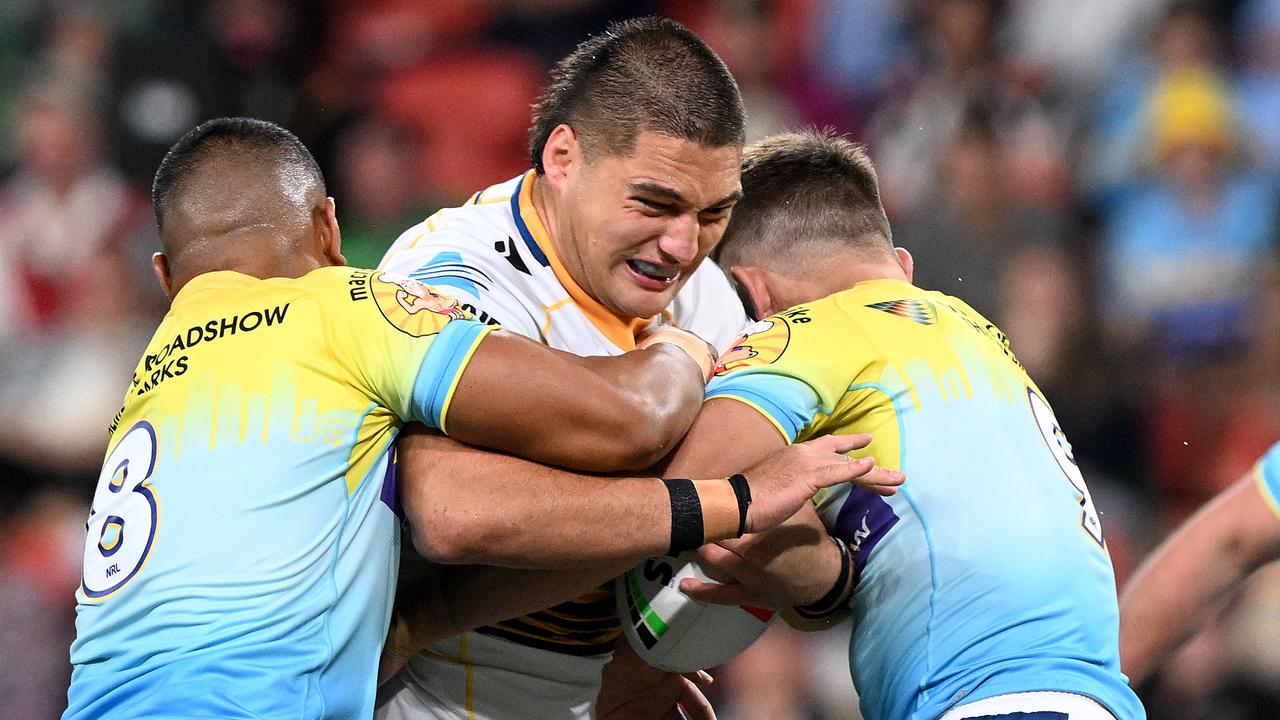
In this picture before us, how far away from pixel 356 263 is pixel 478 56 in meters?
1.81

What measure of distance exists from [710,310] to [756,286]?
367 mm

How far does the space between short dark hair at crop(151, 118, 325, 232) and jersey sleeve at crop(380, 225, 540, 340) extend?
1.12 ft

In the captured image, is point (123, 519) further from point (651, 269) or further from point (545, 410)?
point (651, 269)

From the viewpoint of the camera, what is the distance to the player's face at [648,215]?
13.4 feet

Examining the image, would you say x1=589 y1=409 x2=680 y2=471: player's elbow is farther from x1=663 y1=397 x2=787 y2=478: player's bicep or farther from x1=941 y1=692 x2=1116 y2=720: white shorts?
x1=941 y1=692 x2=1116 y2=720: white shorts

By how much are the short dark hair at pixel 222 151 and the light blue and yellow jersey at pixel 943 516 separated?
124cm

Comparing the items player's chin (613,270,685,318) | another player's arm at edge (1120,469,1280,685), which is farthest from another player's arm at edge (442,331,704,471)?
another player's arm at edge (1120,469,1280,685)

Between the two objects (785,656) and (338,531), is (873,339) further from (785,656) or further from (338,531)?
(785,656)

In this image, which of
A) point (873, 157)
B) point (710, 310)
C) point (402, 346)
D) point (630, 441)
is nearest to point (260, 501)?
point (402, 346)

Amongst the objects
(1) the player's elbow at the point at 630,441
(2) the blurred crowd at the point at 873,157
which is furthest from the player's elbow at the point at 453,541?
(2) the blurred crowd at the point at 873,157

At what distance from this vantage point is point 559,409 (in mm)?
3406

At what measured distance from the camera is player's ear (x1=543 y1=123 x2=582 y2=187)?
4.28 meters

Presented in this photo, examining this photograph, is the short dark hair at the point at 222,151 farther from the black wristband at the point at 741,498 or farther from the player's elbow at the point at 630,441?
the black wristband at the point at 741,498

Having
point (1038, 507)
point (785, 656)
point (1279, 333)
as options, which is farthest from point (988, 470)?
point (1279, 333)
